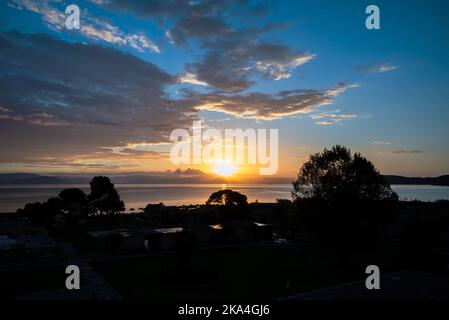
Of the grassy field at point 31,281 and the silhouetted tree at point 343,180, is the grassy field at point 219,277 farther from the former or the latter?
the silhouetted tree at point 343,180

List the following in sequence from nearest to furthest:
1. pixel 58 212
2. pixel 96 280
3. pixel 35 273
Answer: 1. pixel 96 280
2. pixel 35 273
3. pixel 58 212

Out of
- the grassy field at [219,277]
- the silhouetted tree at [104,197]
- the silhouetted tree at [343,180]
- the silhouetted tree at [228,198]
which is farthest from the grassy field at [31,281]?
the silhouetted tree at [228,198]

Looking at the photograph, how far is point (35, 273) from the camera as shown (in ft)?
93.4

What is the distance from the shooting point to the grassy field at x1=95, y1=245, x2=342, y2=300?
22817 mm

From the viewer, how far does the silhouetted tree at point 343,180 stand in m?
30.6

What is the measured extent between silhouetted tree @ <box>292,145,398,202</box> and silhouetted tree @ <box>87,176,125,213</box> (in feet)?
153

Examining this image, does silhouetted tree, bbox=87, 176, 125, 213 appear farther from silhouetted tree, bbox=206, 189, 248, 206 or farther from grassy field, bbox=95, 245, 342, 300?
grassy field, bbox=95, 245, 342, 300

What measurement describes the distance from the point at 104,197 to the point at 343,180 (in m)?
52.2

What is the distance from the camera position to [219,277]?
27062mm

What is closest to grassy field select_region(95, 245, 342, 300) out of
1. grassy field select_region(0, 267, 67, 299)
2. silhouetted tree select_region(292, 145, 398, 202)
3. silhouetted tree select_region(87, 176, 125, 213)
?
grassy field select_region(0, 267, 67, 299)
